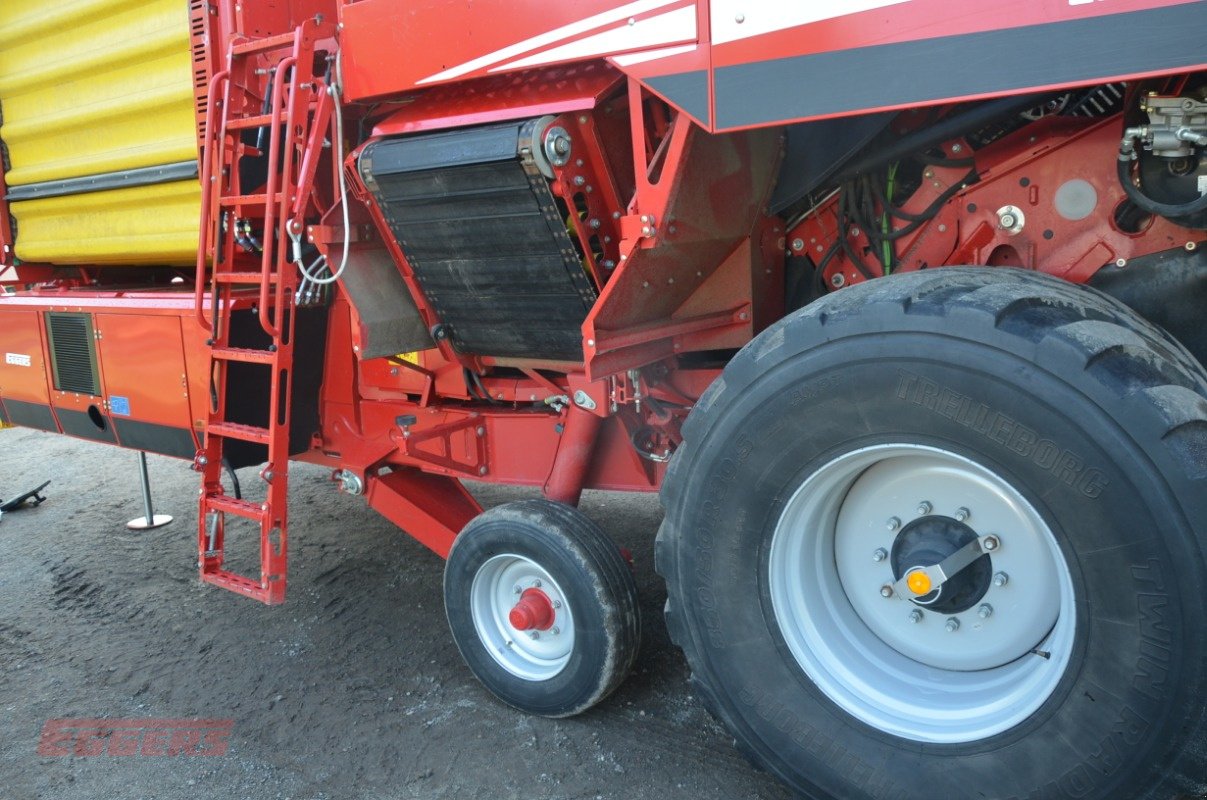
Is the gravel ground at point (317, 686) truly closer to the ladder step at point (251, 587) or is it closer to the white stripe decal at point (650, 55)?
the ladder step at point (251, 587)

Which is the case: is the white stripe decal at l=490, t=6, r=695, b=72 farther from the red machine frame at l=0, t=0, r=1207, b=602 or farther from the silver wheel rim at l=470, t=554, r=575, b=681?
the silver wheel rim at l=470, t=554, r=575, b=681

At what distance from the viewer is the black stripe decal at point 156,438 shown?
4023mm

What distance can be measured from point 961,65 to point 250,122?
2375mm

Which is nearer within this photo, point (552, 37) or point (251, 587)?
point (552, 37)

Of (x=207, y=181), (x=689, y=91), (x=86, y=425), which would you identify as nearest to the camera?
(x=689, y=91)

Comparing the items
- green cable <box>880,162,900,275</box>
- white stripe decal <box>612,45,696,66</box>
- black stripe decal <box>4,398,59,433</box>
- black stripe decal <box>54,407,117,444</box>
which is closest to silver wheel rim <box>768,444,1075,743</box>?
green cable <box>880,162,900,275</box>

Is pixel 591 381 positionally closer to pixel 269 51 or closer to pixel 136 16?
pixel 269 51

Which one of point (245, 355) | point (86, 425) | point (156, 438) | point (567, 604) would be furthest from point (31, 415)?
point (567, 604)

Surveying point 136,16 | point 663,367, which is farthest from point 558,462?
point 136,16

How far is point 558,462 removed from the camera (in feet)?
10.5

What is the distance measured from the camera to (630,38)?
7.58 feet

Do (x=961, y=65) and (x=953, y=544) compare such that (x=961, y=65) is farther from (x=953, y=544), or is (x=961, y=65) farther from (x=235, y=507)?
(x=235, y=507)

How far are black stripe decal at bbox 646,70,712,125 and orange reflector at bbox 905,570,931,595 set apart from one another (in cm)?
115

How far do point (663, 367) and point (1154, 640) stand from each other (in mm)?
1620
